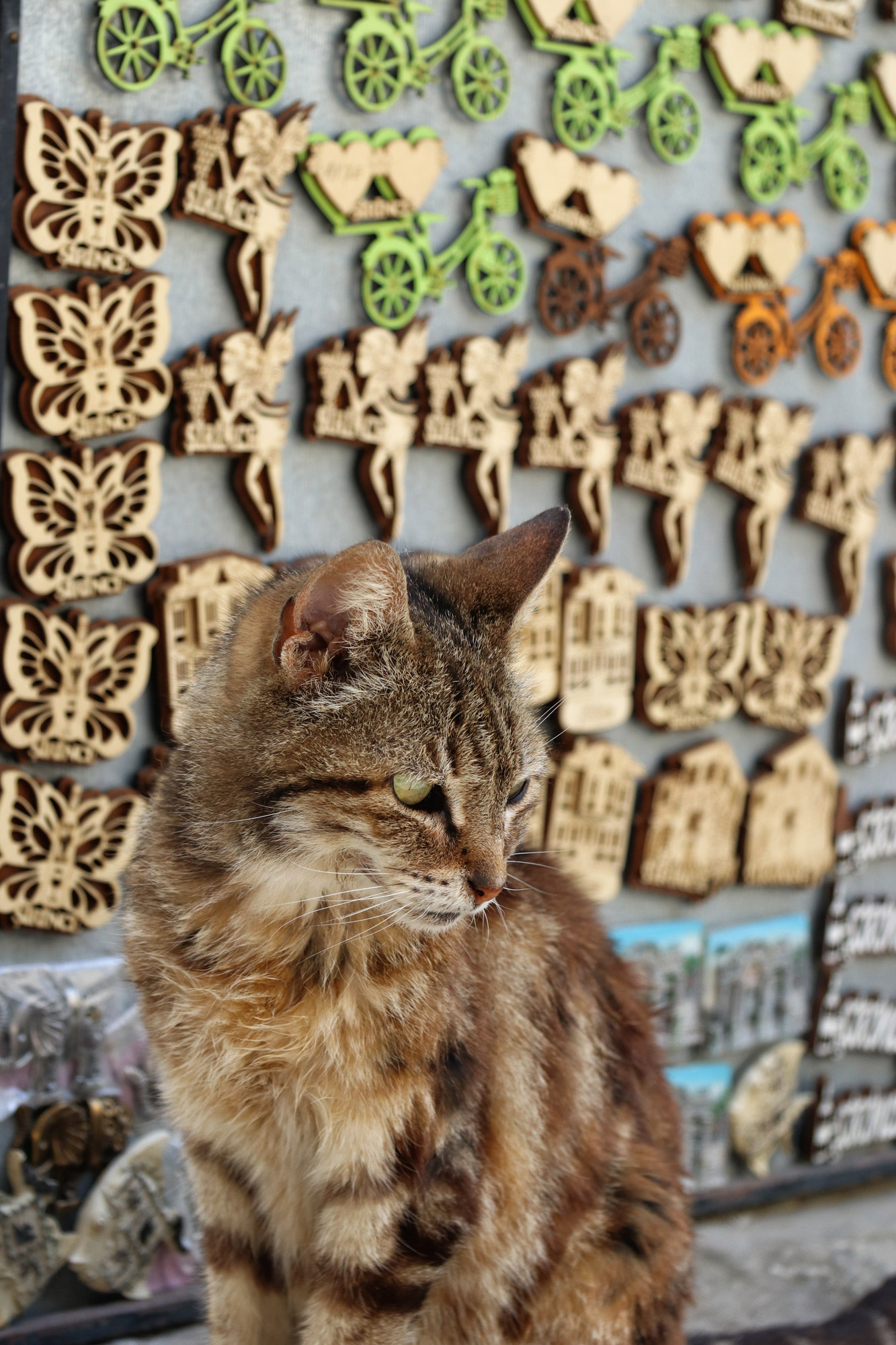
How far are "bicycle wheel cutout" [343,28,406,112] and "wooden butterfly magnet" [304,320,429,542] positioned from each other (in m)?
0.30

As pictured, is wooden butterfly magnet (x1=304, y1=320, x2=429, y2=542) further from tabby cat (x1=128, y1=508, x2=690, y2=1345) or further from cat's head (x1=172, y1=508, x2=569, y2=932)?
cat's head (x1=172, y1=508, x2=569, y2=932)

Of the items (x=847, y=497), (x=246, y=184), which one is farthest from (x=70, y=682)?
(x=847, y=497)

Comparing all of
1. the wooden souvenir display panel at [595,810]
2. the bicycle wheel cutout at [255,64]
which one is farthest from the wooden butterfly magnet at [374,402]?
the wooden souvenir display panel at [595,810]

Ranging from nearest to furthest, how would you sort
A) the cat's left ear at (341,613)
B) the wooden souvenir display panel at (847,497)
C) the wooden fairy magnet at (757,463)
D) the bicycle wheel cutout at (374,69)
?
the cat's left ear at (341,613) < the bicycle wheel cutout at (374,69) < the wooden fairy magnet at (757,463) < the wooden souvenir display panel at (847,497)

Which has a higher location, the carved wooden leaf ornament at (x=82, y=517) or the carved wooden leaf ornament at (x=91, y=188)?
the carved wooden leaf ornament at (x=91, y=188)

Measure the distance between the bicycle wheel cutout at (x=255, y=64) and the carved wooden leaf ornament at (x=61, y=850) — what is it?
91 cm

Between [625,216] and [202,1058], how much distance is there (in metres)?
1.47

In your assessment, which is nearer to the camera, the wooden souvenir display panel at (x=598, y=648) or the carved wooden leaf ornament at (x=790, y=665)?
the wooden souvenir display panel at (x=598, y=648)

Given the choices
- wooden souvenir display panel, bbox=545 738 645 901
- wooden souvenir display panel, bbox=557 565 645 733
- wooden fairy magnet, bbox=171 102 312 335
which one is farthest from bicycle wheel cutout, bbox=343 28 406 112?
wooden souvenir display panel, bbox=545 738 645 901

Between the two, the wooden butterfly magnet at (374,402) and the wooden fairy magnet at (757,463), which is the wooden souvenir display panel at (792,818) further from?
the wooden butterfly magnet at (374,402)

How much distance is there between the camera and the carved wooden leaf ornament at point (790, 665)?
2.27 meters

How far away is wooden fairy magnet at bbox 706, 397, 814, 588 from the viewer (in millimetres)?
2203

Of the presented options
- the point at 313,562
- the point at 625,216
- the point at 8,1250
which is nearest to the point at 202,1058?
the point at 313,562

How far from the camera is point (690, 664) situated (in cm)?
217
